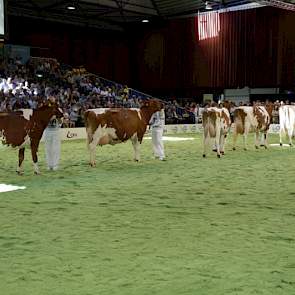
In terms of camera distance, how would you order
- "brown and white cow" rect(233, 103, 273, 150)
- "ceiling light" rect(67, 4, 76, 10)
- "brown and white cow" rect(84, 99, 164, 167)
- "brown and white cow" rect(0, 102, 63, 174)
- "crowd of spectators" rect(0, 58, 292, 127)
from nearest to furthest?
"brown and white cow" rect(0, 102, 63, 174), "brown and white cow" rect(84, 99, 164, 167), "brown and white cow" rect(233, 103, 273, 150), "crowd of spectators" rect(0, 58, 292, 127), "ceiling light" rect(67, 4, 76, 10)

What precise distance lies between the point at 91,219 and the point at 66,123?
16.8 meters

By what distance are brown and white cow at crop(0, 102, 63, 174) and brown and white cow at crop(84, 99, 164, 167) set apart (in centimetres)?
134

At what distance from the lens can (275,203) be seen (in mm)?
7047

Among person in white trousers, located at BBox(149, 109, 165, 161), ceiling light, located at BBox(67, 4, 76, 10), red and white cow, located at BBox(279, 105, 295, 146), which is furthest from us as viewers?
ceiling light, located at BBox(67, 4, 76, 10)

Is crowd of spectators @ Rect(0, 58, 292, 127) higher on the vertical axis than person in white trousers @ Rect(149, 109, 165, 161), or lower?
higher

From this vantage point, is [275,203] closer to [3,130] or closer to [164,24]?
[3,130]

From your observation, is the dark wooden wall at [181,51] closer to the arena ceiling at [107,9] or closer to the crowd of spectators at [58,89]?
the arena ceiling at [107,9]

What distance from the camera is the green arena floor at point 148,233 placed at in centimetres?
386

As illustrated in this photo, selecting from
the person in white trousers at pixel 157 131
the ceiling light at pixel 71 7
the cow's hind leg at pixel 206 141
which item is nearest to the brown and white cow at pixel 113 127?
the person in white trousers at pixel 157 131

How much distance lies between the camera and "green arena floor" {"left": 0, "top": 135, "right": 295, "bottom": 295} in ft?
12.7

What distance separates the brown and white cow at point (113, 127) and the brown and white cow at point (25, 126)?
4.39ft

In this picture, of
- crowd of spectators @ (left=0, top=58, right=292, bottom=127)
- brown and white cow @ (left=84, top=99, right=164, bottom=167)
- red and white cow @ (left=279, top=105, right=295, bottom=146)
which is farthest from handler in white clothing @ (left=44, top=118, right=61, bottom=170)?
crowd of spectators @ (left=0, top=58, right=292, bottom=127)

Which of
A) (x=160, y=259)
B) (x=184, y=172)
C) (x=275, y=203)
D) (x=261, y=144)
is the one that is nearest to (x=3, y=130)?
(x=184, y=172)

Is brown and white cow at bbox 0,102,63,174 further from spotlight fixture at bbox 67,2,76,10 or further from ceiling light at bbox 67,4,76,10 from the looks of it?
ceiling light at bbox 67,4,76,10
